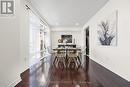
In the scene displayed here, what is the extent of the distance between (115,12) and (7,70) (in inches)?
161

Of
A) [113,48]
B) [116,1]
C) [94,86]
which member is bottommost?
[94,86]

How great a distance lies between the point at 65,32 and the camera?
52.2ft

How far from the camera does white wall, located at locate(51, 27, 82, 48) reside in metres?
15.7

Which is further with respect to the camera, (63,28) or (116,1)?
(63,28)

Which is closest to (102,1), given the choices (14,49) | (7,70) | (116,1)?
(116,1)

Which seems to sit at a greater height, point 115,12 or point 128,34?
point 115,12

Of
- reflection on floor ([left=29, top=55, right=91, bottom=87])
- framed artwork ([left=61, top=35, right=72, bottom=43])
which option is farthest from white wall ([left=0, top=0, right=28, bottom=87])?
Result: framed artwork ([left=61, top=35, right=72, bottom=43])

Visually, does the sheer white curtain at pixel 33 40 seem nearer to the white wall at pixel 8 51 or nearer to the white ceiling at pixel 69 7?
the white ceiling at pixel 69 7

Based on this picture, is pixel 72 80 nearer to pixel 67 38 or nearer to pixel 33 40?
pixel 33 40

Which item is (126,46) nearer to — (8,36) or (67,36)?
(8,36)

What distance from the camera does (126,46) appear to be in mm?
4168

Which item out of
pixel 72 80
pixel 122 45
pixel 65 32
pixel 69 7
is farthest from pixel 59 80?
pixel 65 32

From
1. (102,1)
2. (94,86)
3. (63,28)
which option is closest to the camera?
(94,86)

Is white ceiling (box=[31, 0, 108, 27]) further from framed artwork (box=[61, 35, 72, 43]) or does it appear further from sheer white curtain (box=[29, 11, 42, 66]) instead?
framed artwork (box=[61, 35, 72, 43])
